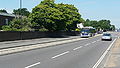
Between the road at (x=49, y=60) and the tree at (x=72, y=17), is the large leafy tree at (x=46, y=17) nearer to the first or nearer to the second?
the tree at (x=72, y=17)

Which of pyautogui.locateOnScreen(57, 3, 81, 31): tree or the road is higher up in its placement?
pyautogui.locateOnScreen(57, 3, 81, 31): tree

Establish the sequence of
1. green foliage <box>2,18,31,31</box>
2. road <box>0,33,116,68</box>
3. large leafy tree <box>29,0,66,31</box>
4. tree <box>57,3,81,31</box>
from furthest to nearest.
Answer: tree <box>57,3,81,31</box> → green foliage <box>2,18,31,31</box> → large leafy tree <box>29,0,66,31</box> → road <box>0,33,116,68</box>

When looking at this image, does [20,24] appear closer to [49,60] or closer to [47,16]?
[47,16]

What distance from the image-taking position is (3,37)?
40562mm

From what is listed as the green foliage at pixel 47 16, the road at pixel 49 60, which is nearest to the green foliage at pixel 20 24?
the green foliage at pixel 47 16

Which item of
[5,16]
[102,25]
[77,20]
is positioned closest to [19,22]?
[5,16]

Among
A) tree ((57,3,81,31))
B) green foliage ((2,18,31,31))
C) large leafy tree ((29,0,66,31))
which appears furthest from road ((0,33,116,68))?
tree ((57,3,81,31))

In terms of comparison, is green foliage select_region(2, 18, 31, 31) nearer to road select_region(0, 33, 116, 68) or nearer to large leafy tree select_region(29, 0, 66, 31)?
large leafy tree select_region(29, 0, 66, 31)

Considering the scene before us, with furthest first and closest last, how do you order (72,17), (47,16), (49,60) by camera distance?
(72,17) < (47,16) < (49,60)

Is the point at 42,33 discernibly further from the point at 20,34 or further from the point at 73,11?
the point at 73,11

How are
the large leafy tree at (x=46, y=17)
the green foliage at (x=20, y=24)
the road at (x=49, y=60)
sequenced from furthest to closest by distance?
1. the green foliage at (x=20, y=24)
2. the large leafy tree at (x=46, y=17)
3. the road at (x=49, y=60)

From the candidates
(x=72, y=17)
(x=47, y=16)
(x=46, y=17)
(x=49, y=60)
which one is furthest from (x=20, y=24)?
(x=49, y=60)

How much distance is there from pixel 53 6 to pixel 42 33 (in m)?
8.23

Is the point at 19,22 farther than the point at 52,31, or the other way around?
the point at 52,31
